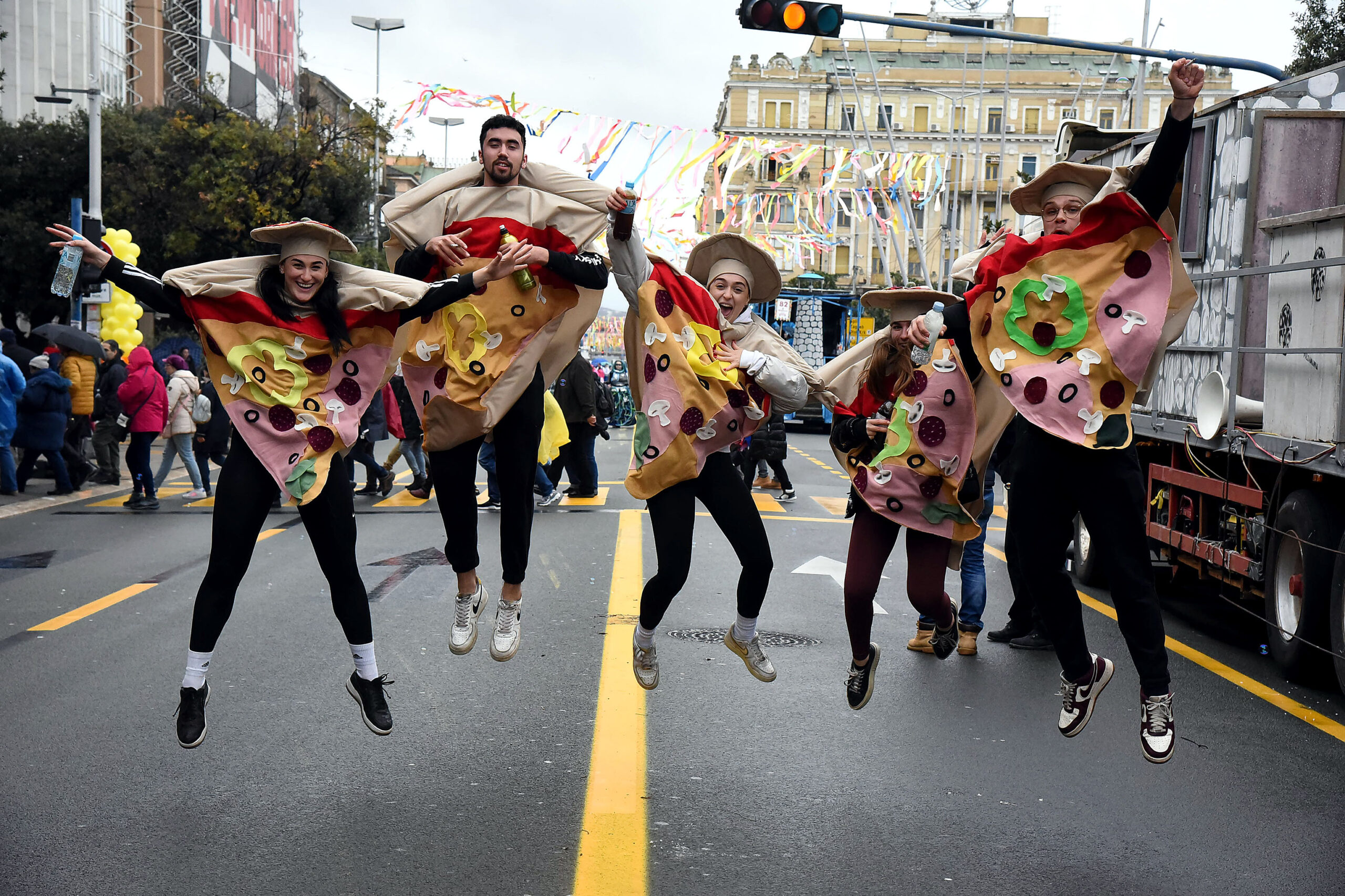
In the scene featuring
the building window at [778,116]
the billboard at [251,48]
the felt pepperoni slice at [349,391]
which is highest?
the building window at [778,116]

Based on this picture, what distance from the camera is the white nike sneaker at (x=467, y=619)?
233 inches

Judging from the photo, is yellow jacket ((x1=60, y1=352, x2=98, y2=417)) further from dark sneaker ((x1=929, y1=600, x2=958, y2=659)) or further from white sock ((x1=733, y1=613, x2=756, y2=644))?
white sock ((x1=733, y1=613, x2=756, y2=644))

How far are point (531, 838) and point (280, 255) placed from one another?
8.14 ft

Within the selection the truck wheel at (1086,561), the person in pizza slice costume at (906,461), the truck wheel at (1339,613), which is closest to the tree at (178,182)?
the truck wheel at (1086,561)

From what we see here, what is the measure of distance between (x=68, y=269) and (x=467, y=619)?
2218 mm

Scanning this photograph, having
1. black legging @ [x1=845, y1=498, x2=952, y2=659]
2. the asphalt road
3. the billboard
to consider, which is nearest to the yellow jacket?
the asphalt road

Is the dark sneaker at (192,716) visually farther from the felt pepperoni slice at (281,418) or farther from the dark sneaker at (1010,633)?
the dark sneaker at (1010,633)

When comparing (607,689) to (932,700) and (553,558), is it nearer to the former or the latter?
(932,700)

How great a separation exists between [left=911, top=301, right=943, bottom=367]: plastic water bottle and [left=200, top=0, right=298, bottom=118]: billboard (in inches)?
1655

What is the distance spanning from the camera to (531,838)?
4.53 metres

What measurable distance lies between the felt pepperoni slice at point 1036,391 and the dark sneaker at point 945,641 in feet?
5.51

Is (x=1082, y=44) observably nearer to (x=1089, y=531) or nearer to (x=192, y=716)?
(x=1089, y=531)

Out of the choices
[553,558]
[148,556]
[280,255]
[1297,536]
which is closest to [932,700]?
[1297,536]

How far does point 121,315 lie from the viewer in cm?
2227
